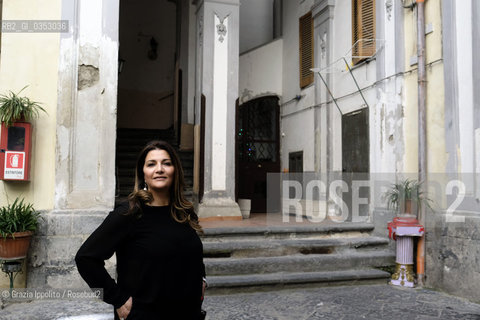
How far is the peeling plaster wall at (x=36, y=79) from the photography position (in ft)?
16.7

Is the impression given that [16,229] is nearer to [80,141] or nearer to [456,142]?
[80,141]

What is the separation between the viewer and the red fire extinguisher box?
488 centimetres

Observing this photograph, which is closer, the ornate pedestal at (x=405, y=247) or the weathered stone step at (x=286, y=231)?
the ornate pedestal at (x=405, y=247)

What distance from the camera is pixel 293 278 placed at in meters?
5.37

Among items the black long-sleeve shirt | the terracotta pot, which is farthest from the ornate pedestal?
the terracotta pot

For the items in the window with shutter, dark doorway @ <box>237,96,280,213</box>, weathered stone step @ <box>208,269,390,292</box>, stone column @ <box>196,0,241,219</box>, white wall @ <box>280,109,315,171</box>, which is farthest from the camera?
dark doorway @ <box>237,96,280,213</box>

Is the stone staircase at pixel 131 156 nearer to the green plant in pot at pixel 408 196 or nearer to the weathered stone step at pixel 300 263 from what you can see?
the weathered stone step at pixel 300 263

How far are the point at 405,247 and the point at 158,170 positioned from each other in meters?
4.51

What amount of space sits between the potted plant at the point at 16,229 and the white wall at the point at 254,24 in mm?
7950

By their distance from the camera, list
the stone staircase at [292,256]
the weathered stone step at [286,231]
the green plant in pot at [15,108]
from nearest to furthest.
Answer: the green plant in pot at [15,108]
the stone staircase at [292,256]
the weathered stone step at [286,231]

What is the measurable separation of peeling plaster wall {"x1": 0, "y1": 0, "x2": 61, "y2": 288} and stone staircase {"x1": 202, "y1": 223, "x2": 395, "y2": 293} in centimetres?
223

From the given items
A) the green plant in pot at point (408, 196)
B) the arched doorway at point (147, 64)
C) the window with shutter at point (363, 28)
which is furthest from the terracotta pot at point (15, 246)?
the arched doorway at point (147, 64)

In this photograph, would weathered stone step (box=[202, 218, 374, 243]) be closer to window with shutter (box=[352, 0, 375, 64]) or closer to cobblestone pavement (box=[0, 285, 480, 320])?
cobblestone pavement (box=[0, 285, 480, 320])

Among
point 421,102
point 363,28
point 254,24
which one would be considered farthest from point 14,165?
point 254,24
